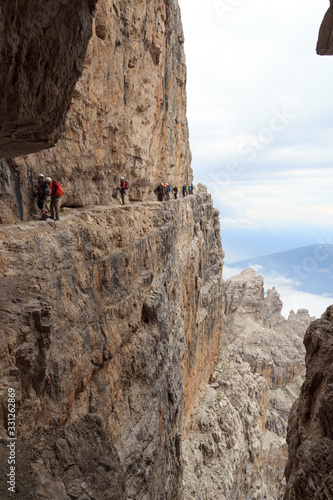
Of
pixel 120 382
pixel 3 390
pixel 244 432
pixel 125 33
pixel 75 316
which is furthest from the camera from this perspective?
pixel 244 432

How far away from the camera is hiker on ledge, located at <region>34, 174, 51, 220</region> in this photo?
10.9 meters

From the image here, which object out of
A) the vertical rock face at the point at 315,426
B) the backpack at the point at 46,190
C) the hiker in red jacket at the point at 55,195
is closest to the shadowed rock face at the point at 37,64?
the backpack at the point at 46,190

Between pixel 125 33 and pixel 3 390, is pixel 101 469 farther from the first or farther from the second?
pixel 125 33

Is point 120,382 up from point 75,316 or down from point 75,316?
down

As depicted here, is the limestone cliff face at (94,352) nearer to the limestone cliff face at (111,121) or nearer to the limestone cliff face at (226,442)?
the limestone cliff face at (111,121)

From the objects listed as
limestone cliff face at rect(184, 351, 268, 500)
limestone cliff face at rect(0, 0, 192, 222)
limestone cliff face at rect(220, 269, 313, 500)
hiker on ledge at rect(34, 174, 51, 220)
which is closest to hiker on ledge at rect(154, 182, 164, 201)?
limestone cliff face at rect(0, 0, 192, 222)

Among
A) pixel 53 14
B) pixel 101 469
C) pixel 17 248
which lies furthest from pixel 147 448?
pixel 53 14

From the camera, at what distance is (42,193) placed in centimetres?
1091

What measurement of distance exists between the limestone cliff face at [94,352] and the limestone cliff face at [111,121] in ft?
5.85

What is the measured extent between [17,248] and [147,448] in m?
10.7

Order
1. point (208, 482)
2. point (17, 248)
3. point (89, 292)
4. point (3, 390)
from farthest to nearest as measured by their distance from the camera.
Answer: point (208, 482) → point (89, 292) → point (17, 248) → point (3, 390)

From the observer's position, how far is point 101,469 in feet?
25.2

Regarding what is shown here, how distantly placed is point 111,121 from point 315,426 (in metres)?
15.6

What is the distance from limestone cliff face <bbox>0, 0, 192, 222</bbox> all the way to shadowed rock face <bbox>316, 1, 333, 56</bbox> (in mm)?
9187
